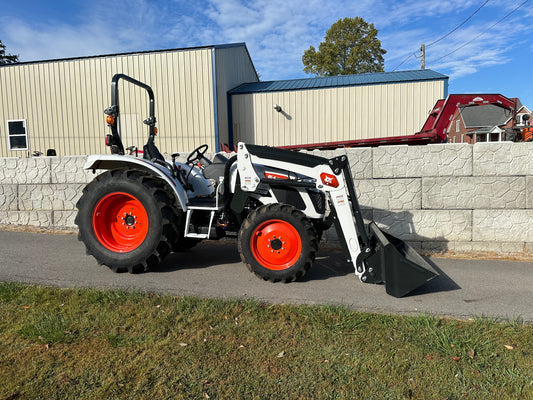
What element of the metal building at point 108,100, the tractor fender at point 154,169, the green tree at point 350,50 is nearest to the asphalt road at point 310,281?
the tractor fender at point 154,169

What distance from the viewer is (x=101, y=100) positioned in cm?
1259

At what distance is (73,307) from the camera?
3.24 m

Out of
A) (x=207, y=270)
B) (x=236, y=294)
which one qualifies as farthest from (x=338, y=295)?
(x=207, y=270)

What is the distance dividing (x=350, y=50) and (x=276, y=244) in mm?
30061

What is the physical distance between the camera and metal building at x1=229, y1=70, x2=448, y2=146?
485 inches

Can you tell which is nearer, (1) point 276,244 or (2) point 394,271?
(2) point 394,271

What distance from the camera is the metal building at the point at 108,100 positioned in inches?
471

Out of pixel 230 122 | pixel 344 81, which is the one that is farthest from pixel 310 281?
pixel 344 81

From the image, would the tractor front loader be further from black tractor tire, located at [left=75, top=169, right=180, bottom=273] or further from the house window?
the house window

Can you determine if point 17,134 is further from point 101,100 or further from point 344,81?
point 344,81

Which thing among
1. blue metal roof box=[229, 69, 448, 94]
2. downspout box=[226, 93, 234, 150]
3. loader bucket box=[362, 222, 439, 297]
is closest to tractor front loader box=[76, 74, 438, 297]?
loader bucket box=[362, 222, 439, 297]

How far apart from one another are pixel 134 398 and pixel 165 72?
11.6m

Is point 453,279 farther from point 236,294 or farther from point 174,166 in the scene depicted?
point 174,166

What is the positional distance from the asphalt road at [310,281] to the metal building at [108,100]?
7602mm
